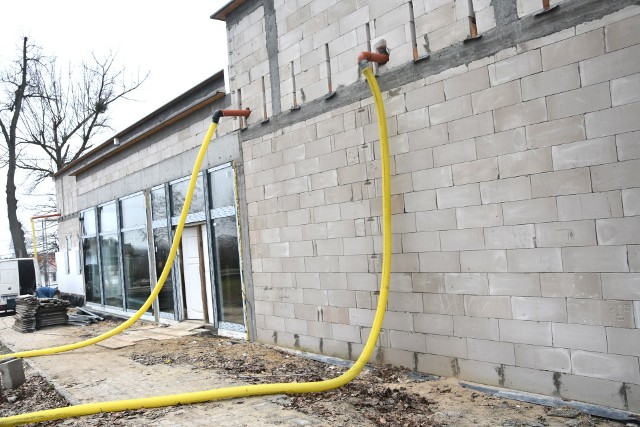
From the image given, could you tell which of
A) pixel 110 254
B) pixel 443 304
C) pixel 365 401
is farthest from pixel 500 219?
pixel 110 254

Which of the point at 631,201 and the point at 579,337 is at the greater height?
the point at 631,201

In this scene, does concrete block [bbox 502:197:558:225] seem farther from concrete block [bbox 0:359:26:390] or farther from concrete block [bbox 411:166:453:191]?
concrete block [bbox 0:359:26:390]

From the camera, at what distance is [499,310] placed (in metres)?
5.14

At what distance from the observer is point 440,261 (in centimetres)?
Result: 568

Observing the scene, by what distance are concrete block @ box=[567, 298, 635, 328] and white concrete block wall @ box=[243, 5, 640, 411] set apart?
0.04ft

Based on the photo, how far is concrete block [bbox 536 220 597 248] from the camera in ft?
14.6

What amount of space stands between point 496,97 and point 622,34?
1.18 meters

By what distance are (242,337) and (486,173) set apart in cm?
545

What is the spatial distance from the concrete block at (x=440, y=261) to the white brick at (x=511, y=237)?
44 centimetres

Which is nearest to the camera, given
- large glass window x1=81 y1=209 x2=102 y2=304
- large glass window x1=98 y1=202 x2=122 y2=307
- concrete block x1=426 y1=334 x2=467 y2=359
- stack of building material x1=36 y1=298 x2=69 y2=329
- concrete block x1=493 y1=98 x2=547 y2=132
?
concrete block x1=493 y1=98 x2=547 y2=132

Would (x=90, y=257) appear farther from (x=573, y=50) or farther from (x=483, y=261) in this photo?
(x=573, y=50)

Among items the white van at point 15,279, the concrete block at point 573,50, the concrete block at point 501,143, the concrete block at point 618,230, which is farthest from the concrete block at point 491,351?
the white van at point 15,279

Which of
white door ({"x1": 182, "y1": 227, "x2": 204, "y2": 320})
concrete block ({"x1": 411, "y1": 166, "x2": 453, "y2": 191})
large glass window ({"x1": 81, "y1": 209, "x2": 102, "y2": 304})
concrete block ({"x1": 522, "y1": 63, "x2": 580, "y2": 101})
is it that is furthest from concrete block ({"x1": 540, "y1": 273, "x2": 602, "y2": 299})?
large glass window ({"x1": 81, "y1": 209, "x2": 102, "y2": 304})

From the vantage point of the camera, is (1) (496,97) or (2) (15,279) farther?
(2) (15,279)
